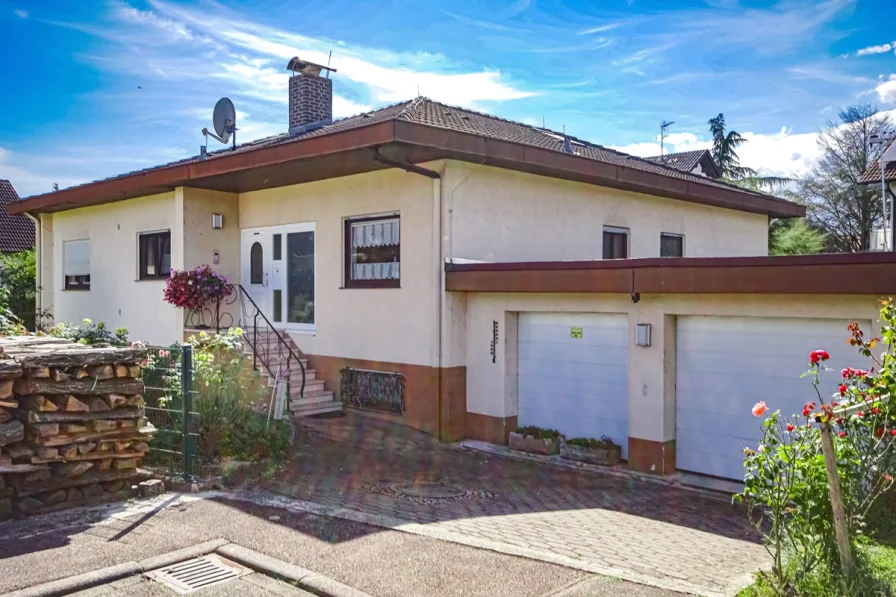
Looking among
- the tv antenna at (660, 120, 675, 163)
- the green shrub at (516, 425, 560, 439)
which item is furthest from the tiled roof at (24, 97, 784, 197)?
the tv antenna at (660, 120, 675, 163)

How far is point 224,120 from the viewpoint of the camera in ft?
53.2

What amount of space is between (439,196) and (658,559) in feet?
Answer: 22.7

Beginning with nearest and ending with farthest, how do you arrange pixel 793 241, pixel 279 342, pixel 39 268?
pixel 279 342 → pixel 39 268 → pixel 793 241

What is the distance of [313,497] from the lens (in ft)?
25.3

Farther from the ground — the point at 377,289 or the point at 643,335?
the point at 377,289

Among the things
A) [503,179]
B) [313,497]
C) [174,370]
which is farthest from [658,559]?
[503,179]

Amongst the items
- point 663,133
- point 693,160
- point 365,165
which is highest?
point 663,133

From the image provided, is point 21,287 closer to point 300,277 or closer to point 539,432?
point 300,277

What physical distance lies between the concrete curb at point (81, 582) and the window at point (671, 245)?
513 inches

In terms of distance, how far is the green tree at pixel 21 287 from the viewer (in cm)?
2073

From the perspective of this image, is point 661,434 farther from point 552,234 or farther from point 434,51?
point 434,51

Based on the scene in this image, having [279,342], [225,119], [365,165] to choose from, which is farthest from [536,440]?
[225,119]

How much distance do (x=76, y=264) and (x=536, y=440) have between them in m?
13.1

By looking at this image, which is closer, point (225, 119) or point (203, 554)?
point (203, 554)
